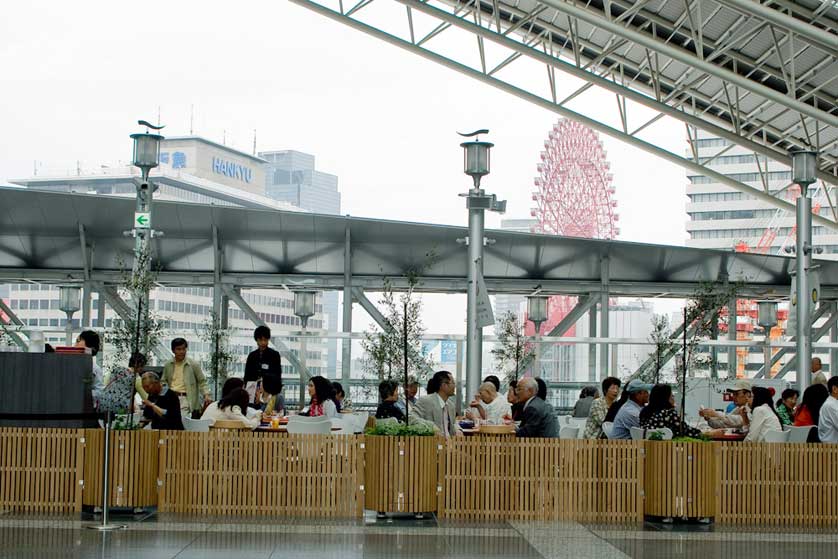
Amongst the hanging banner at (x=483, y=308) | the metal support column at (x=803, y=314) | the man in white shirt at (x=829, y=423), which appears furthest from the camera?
the metal support column at (x=803, y=314)

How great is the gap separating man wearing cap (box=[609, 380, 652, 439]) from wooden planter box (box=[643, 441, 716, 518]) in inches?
42.5

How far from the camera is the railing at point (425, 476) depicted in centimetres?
1048

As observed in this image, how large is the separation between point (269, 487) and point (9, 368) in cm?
268

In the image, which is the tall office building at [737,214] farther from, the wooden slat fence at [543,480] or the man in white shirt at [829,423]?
the wooden slat fence at [543,480]

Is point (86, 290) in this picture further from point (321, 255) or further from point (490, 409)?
point (490, 409)

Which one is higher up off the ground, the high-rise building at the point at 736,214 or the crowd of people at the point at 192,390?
the high-rise building at the point at 736,214

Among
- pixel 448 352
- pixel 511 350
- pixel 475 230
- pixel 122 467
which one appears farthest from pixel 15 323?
pixel 122 467

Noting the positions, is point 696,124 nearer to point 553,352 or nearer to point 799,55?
point 799,55

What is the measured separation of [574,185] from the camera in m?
66.0

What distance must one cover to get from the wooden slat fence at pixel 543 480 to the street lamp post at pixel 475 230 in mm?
5711

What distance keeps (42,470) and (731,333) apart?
16957mm

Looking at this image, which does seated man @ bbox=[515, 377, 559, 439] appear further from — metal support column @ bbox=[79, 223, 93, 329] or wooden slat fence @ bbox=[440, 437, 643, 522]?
metal support column @ bbox=[79, 223, 93, 329]

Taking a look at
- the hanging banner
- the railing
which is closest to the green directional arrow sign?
the hanging banner

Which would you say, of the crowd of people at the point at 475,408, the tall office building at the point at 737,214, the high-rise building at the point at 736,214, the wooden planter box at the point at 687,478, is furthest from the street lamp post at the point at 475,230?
the high-rise building at the point at 736,214
